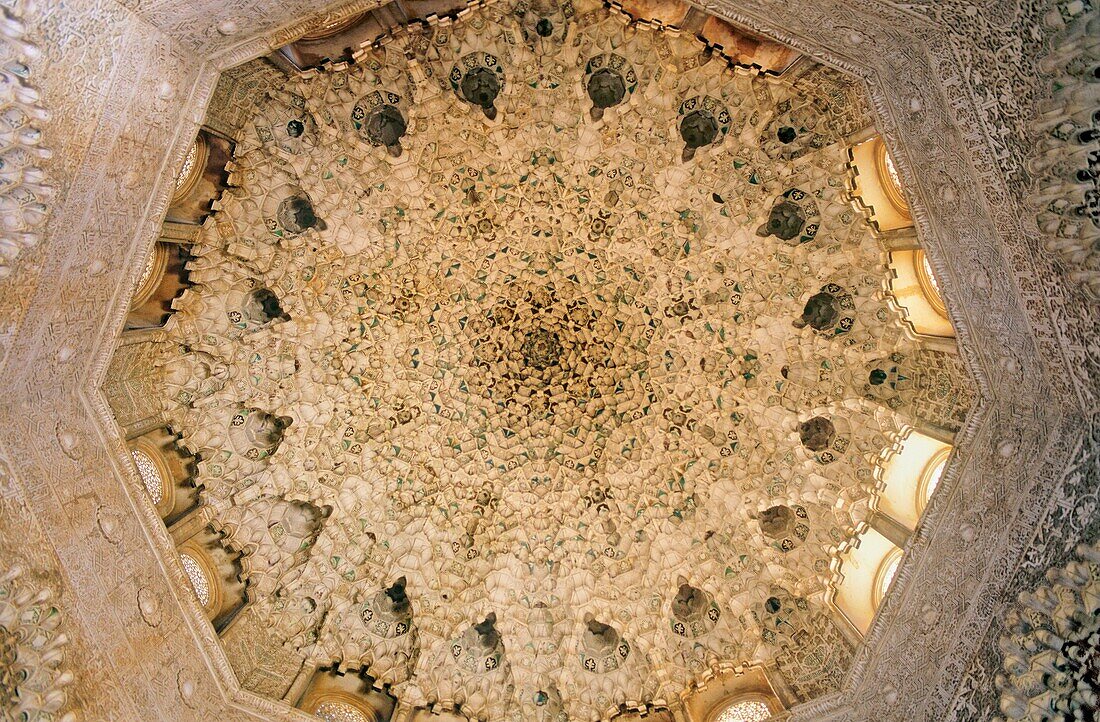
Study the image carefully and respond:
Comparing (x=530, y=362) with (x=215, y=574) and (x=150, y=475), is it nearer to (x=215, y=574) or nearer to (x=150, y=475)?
(x=215, y=574)

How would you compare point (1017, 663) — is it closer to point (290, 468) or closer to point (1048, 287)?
point (1048, 287)

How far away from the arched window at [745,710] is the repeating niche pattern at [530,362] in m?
0.48

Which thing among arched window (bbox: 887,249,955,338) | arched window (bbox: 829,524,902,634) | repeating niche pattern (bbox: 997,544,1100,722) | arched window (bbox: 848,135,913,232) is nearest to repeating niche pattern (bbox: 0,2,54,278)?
arched window (bbox: 848,135,913,232)

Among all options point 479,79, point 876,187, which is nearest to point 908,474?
point 876,187

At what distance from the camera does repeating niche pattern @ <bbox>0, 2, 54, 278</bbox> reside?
4.54 metres

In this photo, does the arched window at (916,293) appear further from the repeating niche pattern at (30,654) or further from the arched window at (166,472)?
the repeating niche pattern at (30,654)

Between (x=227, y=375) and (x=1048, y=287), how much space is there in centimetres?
809

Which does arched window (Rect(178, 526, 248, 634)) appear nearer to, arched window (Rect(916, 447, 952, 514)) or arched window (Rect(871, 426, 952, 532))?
arched window (Rect(871, 426, 952, 532))

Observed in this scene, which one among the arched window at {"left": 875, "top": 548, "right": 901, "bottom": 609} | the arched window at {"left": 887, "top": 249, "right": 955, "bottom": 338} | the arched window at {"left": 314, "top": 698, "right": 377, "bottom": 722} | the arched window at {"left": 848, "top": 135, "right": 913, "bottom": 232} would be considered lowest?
the arched window at {"left": 314, "top": 698, "right": 377, "bottom": 722}

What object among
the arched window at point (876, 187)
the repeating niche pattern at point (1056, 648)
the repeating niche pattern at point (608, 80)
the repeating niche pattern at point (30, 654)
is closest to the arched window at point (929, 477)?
the repeating niche pattern at point (1056, 648)

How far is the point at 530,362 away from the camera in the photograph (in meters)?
9.58

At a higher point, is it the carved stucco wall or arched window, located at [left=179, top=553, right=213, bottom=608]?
the carved stucco wall

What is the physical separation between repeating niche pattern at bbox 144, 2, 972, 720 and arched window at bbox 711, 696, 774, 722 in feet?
1.59

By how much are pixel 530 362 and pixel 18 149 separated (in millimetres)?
5983
